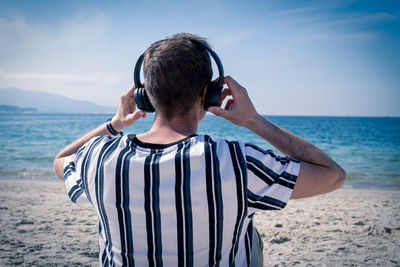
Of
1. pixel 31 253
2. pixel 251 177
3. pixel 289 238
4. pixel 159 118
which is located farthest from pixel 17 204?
pixel 251 177

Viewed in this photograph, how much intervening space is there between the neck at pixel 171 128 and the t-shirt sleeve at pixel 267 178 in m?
0.34

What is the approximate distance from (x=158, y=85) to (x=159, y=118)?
188 millimetres

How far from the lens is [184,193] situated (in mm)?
1233

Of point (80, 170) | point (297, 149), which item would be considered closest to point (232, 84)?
point (297, 149)

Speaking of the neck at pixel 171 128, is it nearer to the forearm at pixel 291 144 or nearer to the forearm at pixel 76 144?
the forearm at pixel 291 144

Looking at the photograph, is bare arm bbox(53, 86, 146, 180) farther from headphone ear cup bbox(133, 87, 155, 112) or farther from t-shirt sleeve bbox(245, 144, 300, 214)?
t-shirt sleeve bbox(245, 144, 300, 214)

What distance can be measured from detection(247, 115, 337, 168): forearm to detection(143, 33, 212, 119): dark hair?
390 mm

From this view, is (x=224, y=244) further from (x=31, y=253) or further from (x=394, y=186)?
(x=394, y=186)

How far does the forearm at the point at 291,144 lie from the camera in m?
1.46

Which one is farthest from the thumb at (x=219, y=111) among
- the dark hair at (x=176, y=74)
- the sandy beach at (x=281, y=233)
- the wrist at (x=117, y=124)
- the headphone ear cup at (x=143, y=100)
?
the sandy beach at (x=281, y=233)

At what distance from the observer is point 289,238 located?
14.4 ft

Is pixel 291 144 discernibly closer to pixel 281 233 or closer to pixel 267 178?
pixel 267 178

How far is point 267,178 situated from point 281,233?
3.74m

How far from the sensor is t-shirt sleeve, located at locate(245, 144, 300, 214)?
1.26m
